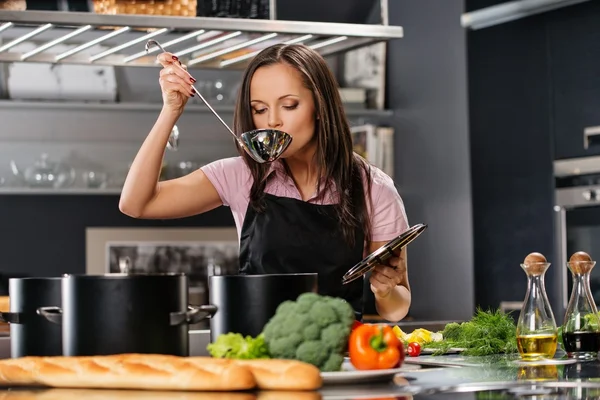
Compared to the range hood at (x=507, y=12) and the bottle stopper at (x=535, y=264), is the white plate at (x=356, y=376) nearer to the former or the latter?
the bottle stopper at (x=535, y=264)

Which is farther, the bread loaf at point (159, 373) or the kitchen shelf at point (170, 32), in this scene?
the kitchen shelf at point (170, 32)

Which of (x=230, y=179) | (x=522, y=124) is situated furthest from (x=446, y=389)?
(x=522, y=124)

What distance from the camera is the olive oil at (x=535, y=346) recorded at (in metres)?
1.68

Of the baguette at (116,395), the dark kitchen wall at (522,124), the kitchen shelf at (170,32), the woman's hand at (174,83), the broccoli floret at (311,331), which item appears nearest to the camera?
the baguette at (116,395)

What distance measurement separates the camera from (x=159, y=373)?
1.24 meters

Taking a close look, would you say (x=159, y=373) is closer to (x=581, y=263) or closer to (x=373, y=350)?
(x=373, y=350)

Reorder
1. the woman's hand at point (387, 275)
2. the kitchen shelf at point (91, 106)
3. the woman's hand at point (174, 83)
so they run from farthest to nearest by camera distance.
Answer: the kitchen shelf at point (91, 106)
the woman's hand at point (174, 83)
the woman's hand at point (387, 275)

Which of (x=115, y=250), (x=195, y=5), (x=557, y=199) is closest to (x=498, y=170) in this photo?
(x=557, y=199)

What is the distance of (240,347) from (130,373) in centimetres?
14

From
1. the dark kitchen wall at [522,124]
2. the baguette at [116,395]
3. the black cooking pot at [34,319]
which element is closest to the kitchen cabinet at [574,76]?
the dark kitchen wall at [522,124]

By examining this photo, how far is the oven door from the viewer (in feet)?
14.1

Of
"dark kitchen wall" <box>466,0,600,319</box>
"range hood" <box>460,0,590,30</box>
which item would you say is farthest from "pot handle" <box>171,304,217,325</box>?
"range hood" <box>460,0,590,30</box>

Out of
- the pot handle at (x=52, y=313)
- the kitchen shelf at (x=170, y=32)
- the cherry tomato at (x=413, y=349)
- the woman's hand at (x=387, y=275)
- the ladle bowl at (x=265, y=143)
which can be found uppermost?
the kitchen shelf at (x=170, y=32)

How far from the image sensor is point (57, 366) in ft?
4.29
